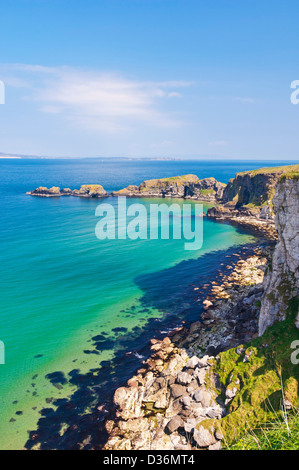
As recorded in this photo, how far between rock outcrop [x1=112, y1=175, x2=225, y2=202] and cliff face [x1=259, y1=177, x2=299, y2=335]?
13100 cm

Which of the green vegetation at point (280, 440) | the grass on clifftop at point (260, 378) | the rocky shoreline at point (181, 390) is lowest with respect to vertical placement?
the rocky shoreline at point (181, 390)

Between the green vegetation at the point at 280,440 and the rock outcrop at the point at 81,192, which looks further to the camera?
the rock outcrop at the point at 81,192

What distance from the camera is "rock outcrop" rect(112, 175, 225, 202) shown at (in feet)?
534

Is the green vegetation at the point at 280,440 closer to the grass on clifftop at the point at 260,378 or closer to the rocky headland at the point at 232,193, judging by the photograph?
the grass on clifftop at the point at 260,378

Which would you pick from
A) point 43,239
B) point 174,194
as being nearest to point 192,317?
point 43,239

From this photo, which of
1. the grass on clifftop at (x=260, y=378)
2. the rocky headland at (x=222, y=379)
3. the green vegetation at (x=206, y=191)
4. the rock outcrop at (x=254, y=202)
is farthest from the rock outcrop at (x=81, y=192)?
the grass on clifftop at (x=260, y=378)

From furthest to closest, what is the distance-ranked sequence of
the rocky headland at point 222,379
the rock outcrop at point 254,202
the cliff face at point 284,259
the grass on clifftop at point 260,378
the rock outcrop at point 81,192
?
the rock outcrop at point 81,192
the rock outcrop at point 254,202
the cliff face at point 284,259
the rocky headland at point 222,379
the grass on clifftop at point 260,378

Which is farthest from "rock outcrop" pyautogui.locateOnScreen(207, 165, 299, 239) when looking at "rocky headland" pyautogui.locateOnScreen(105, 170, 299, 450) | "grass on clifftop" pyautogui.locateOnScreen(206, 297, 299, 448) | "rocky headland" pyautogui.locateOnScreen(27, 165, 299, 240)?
"grass on clifftop" pyautogui.locateOnScreen(206, 297, 299, 448)

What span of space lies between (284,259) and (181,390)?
1769cm

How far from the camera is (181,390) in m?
26.8

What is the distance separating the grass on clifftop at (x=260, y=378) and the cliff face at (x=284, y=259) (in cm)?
144

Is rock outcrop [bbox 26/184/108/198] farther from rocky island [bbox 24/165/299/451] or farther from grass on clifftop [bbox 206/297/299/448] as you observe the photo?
grass on clifftop [bbox 206/297/299/448]

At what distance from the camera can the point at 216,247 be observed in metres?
78.4

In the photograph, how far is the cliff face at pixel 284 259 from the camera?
28062 millimetres
